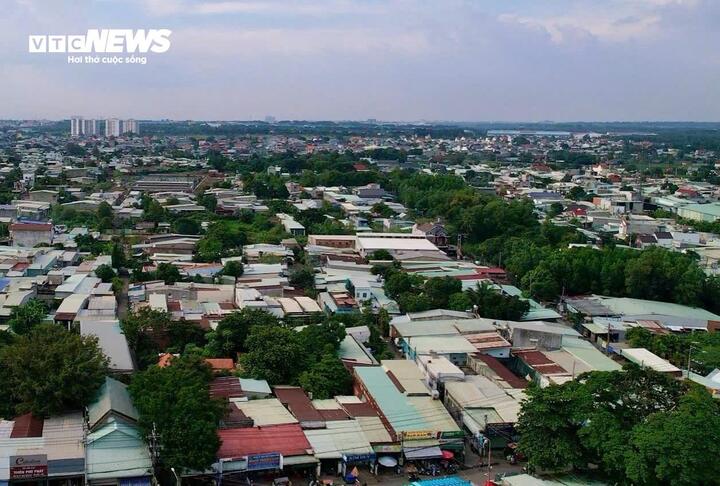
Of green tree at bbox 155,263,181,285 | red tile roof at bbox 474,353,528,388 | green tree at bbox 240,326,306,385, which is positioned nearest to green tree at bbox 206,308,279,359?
green tree at bbox 240,326,306,385

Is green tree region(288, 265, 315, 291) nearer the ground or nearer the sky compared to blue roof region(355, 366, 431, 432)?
nearer the sky

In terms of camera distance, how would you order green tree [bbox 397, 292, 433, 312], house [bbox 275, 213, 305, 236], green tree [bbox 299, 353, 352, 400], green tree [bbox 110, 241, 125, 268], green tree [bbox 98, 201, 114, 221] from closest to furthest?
green tree [bbox 299, 353, 352, 400] → green tree [bbox 397, 292, 433, 312] → green tree [bbox 110, 241, 125, 268] → house [bbox 275, 213, 305, 236] → green tree [bbox 98, 201, 114, 221]

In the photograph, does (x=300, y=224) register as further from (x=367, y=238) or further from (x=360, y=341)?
(x=360, y=341)

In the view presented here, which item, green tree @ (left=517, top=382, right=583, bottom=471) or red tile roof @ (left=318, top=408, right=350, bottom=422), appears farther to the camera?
red tile roof @ (left=318, top=408, right=350, bottom=422)

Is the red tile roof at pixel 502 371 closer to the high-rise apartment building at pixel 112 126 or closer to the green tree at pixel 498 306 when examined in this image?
the green tree at pixel 498 306

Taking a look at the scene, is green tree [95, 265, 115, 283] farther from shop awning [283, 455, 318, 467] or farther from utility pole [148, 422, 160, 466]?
shop awning [283, 455, 318, 467]

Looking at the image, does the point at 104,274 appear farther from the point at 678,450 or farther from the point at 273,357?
the point at 678,450

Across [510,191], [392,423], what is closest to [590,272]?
[392,423]
